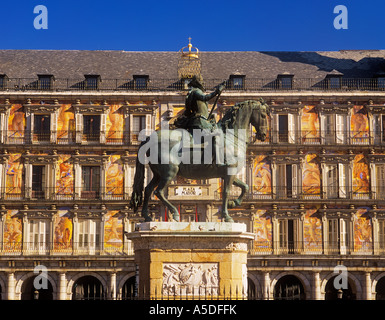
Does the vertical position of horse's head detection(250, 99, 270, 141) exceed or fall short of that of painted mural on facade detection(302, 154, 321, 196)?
it falls short

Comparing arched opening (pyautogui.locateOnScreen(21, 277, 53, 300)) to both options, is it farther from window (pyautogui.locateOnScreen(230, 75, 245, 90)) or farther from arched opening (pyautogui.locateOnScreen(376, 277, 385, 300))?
arched opening (pyautogui.locateOnScreen(376, 277, 385, 300))

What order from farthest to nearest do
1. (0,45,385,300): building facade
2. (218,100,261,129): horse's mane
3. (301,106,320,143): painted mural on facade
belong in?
(301,106,320,143): painted mural on facade, (0,45,385,300): building facade, (218,100,261,129): horse's mane

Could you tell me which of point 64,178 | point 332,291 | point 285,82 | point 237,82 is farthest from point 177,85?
point 332,291

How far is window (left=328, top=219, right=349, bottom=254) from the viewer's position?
48.7 metres

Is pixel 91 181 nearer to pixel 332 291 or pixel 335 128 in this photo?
pixel 335 128

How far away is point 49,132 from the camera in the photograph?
1961 inches

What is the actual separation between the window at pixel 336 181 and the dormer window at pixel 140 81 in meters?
13.0

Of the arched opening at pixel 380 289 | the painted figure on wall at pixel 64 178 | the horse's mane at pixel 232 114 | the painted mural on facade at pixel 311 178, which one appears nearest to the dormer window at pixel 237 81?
the painted mural on facade at pixel 311 178

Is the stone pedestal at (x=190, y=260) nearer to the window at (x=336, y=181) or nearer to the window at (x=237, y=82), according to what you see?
the window at (x=336, y=181)

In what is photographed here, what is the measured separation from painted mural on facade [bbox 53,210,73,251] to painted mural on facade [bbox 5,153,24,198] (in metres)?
3.10

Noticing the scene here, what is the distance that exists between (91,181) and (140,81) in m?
7.35

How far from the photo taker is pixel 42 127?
164ft

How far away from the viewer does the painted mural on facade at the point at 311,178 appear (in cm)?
4947

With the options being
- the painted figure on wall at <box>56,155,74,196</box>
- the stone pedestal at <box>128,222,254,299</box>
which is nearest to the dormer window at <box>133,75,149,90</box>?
the painted figure on wall at <box>56,155,74,196</box>
